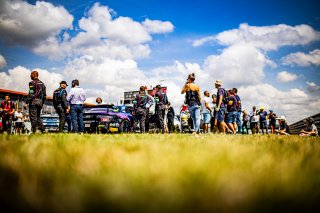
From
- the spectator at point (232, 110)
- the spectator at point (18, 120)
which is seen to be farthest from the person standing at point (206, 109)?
the spectator at point (18, 120)

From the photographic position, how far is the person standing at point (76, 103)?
9211 mm

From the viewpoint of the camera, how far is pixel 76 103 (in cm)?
925

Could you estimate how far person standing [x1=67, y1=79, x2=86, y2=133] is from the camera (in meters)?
9.21

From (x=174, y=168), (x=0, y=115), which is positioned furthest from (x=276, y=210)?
(x=0, y=115)

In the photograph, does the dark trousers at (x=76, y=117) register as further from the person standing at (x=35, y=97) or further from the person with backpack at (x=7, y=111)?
the person with backpack at (x=7, y=111)

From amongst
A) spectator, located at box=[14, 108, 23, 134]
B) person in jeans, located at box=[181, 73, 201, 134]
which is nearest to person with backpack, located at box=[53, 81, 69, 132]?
person in jeans, located at box=[181, 73, 201, 134]

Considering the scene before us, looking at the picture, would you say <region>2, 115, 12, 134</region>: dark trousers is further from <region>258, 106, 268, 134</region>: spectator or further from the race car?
<region>258, 106, 268, 134</region>: spectator

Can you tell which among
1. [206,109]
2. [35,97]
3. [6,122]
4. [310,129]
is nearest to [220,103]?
[206,109]

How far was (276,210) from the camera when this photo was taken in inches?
40.7

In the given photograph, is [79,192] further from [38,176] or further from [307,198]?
[307,198]

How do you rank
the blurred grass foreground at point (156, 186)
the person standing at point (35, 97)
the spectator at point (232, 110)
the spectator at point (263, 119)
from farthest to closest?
the spectator at point (263, 119) → the spectator at point (232, 110) → the person standing at point (35, 97) → the blurred grass foreground at point (156, 186)

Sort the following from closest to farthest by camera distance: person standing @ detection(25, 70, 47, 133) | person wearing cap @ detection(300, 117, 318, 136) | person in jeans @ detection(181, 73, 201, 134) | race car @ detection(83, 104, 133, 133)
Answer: person in jeans @ detection(181, 73, 201, 134) → person standing @ detection(25, 70, 47, 133) → person wearing cap @ detection(300, 117, 318, 136) → race car @ detection(83, 104, 133, 133)

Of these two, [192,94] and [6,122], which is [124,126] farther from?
[6,122]

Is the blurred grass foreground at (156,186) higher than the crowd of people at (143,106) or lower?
lower
